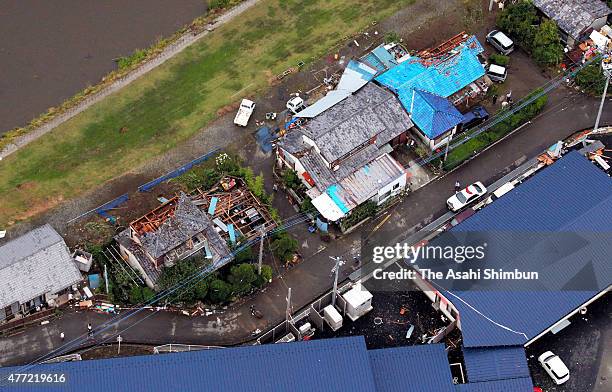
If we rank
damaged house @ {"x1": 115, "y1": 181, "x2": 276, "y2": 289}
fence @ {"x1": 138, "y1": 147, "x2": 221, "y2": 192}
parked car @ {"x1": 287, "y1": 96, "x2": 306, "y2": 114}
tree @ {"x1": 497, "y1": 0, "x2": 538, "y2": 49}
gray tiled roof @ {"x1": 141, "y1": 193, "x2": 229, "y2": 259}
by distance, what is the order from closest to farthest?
gray tiled roof @ {"x1": 141, "y1": 193, "x2": 229, "y2": 259} → damaged house @ {"x1": 115, "y1": 181, "x2": 276, "y2": 289} → fence @ {"x1": 138, "y1": 147, "x2": 221, "y2": 192} → parked car @ {"x1": 287, "y1": 96, "x2": 306, "y2": 114} → tree @ {"x1": 497, "y1": 0, "x2": 538, "y2": 49}

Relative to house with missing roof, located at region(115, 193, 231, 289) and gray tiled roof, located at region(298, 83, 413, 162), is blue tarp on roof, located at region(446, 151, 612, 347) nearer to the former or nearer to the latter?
gray tiled roof, located at region(298, 83, 413, 162)

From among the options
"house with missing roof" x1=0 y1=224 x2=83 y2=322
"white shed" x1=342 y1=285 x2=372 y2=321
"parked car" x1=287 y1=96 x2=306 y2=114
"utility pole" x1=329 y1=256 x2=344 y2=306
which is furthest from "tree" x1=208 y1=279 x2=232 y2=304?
"parked car" x1=287 y1=96 x2=306 y2=114

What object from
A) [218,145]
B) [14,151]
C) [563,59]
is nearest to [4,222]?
[14,151]

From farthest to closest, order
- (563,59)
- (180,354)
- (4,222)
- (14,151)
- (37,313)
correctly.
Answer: (563,59), (14,151), (4,222), (37,313), (180,354)

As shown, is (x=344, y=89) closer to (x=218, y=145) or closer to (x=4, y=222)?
(x=218, y=145)

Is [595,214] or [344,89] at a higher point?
[344,89]

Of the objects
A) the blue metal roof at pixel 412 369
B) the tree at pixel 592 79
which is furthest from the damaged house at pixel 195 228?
the tree at pixel 592 79

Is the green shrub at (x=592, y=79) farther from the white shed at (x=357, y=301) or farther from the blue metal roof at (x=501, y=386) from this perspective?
the blue metal roof at (x=501, y=386)
